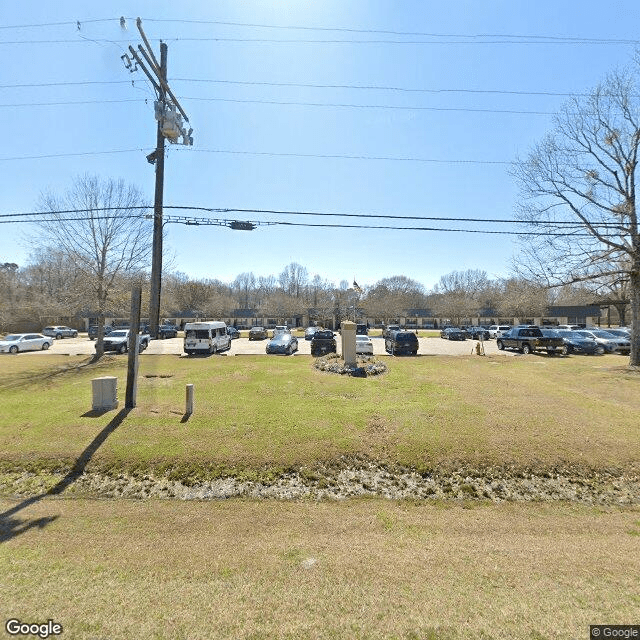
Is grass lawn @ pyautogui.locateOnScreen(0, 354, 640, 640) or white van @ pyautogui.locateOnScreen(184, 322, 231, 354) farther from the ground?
white van @ pyautogui.locateOnScreen(184, 322, 231, 354)

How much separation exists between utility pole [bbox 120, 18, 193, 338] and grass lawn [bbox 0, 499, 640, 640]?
3.53m

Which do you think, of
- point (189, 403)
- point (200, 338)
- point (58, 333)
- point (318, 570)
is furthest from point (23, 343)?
point (318, 570)

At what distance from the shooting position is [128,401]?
9.85 metres

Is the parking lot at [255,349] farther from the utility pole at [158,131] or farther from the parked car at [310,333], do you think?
the utility pole at [158,131]

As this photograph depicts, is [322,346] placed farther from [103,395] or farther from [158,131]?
[158,131]

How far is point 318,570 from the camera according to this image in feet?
12.6

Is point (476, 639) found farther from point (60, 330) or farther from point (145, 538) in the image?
point (60, 330)

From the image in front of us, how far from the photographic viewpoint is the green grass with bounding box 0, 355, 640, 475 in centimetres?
715

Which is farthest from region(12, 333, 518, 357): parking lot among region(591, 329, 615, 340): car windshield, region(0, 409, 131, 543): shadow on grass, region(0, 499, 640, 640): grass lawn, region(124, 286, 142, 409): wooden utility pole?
region(0, 499, 640, 640): grass lawn

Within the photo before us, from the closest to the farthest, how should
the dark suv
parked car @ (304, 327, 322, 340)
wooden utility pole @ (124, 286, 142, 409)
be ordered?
wooden utility pole @ (124, 286, 142, 409)
the dark suv
parked car @ (304, 327, 322, 340)

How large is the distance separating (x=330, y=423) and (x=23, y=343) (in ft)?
102

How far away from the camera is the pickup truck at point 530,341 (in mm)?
23469

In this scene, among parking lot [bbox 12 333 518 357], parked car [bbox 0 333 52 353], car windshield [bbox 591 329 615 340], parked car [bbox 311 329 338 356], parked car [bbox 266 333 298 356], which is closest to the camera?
parked car [bbox 311 329 338 356]

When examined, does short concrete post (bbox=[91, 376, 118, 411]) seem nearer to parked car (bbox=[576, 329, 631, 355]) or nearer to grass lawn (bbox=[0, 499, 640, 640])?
grass lawn (bbox=[0, 499, 640, 640])
